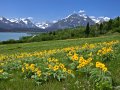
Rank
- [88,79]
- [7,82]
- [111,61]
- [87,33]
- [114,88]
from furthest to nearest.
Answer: [87,33]
[111,61]
[7,82]
[88,79]
[114,88]

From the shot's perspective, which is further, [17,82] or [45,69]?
[45,69]

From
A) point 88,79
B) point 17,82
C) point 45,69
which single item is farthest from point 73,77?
point 17,82

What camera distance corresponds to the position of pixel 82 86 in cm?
744

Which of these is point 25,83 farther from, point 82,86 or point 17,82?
point 82,86

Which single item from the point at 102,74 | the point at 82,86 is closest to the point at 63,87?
the point at 82,86

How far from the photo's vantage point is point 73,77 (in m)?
8.34

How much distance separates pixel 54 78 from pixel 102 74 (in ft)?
5.30

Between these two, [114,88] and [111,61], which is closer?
[114,88]

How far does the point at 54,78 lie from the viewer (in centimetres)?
841

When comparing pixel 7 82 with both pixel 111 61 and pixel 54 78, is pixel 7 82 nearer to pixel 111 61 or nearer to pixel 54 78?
pixel 54 78

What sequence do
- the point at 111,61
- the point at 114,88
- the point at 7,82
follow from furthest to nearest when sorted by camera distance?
the point at 111,61 → the point at 7,82 → the point at 114,88

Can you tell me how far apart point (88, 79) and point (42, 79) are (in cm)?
132

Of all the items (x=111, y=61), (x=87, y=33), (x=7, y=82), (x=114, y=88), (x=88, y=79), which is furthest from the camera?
(x=87, y=33)

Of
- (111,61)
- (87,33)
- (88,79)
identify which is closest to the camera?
(88,79)
